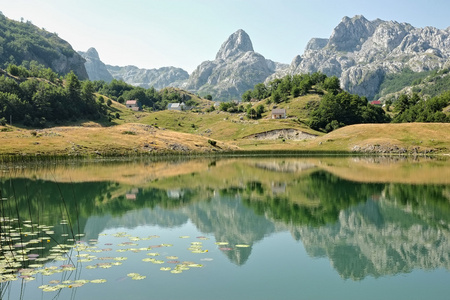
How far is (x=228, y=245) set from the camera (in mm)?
23000

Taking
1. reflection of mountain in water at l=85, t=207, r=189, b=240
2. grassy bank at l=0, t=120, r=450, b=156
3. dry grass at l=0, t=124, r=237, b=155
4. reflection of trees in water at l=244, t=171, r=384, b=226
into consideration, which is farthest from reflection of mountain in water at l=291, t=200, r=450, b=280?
dry grass at l=0, t=124, r=237, b=155

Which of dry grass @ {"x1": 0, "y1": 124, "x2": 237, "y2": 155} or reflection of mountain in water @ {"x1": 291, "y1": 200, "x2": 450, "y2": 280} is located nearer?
reflection of mountain in water @ {"x1": 291, "y1": 200, "x2": 450, "y2": 280}

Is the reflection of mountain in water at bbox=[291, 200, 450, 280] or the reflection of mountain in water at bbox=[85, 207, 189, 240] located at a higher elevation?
the reflection of mountain in water at bbox=[85, 207, 189, 240]

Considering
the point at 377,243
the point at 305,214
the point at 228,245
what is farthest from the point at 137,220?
the point at 377,243

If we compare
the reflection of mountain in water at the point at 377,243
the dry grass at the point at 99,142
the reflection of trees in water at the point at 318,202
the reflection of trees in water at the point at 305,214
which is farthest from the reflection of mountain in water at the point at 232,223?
the dry grass at the point at 99,142

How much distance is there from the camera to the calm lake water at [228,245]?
53.3ft

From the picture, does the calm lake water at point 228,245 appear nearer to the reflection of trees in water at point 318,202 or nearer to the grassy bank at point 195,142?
the reflection of trees in water at point 318,202

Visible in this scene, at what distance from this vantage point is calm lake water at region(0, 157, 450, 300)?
53.3 ft

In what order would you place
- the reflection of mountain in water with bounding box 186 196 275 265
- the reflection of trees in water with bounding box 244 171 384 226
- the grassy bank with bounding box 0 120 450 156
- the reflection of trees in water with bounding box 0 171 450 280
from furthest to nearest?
the grassy bank with bounding box 0 120 450 156 < the reflection of trees in water with bounding box 244 171 384 226 < the reflection of mountain in water with bounding box 186 196 275 265 < the reflection of trees in water with bounding box 0 171 450 280

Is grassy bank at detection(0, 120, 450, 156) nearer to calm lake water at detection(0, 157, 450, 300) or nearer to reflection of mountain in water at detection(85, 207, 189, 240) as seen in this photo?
calm lake water at detection(0, 157, 450, 300)

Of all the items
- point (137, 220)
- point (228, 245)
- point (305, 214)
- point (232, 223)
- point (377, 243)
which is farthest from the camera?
point (305, 214)

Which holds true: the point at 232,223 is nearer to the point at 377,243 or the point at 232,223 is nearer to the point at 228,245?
the point at 228,245

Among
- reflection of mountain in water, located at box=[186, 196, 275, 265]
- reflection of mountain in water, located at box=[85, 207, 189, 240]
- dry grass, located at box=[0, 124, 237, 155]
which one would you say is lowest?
reflection of mountain in water, located at box=[186, 196, 275, 265]

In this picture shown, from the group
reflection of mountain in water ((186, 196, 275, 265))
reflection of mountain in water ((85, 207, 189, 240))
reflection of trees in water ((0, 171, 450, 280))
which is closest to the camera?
reflection of trees in water ((0, 171, 450, 280))
